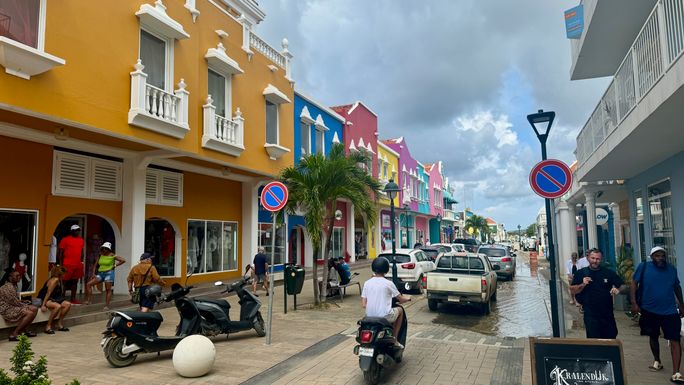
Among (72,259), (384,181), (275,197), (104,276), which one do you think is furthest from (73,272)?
(384,181)

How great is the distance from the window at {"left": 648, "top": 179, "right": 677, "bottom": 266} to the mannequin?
14092mm

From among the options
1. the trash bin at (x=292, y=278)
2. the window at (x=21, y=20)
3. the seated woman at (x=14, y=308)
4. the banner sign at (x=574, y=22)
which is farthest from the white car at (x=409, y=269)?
the window at (x=21, y=20)

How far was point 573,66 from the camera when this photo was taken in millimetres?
13148

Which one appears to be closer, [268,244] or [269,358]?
[269,358]

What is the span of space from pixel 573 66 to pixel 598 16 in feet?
10.8

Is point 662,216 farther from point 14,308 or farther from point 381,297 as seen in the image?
point 14,308

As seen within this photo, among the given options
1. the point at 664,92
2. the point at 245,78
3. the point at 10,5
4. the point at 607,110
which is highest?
the point at 245,78

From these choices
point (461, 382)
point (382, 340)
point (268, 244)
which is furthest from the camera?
point (268, 244)

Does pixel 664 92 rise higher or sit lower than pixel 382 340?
higher

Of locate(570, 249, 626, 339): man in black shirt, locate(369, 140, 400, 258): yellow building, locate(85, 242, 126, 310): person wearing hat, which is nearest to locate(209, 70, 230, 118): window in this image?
locate(85, 242, 126, 310): person wearing hat

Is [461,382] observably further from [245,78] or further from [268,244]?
[268,244]

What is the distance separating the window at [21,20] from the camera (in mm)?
7969

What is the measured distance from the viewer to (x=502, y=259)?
20969 mm

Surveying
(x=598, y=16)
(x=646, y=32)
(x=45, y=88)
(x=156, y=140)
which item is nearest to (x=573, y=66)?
(x=598, y=16)
